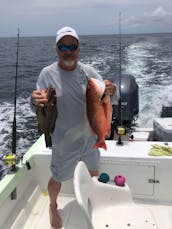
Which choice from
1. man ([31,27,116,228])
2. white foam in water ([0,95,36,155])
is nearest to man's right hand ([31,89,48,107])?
man ([31,27,116,228])

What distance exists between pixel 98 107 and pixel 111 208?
32.4 inches

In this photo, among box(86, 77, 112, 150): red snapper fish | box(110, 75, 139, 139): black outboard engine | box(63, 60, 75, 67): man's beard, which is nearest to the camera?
box(86, 77, 112, 150): red snapper fish

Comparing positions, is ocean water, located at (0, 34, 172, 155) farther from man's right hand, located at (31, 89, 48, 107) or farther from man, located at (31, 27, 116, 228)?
man's right hand, located at (31, 89, 48, 107)

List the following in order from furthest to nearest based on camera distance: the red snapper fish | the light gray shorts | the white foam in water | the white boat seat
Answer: the white foam in water → the light gray shorts → the white boat seat → the red snapper fish

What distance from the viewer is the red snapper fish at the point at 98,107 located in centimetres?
206

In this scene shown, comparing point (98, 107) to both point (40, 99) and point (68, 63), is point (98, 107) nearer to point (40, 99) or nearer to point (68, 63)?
point (40, 99)

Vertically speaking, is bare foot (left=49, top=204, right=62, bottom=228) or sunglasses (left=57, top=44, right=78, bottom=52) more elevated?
sunglasses (left=57, top=44, right=78, bottom=52)

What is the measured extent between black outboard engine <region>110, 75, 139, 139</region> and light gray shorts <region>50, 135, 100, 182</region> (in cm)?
200

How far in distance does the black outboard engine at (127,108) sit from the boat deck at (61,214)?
1.75 metres

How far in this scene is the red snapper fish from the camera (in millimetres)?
2059

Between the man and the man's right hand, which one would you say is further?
the man

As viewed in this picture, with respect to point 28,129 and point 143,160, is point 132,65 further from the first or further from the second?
point 143,160

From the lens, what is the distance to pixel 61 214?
304 centimetres

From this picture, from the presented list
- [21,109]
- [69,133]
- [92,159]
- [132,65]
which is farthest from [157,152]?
[132,65]
